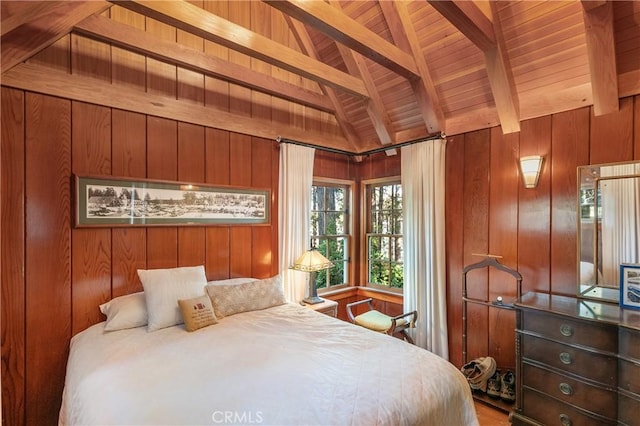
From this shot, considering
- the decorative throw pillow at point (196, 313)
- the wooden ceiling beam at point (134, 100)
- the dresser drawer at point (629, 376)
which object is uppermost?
the wooden ceiling beam at point (134, 100)

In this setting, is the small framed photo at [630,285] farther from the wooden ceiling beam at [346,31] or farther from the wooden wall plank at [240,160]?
the wooden wall plank at [240,160]

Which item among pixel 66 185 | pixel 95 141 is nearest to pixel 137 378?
pixel 66 185

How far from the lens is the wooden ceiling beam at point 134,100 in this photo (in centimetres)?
212

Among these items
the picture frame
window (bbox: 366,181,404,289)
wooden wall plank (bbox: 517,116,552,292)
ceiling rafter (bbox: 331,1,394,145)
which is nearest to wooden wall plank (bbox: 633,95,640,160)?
wooden wall plank (bbox: 517,116,552,292)

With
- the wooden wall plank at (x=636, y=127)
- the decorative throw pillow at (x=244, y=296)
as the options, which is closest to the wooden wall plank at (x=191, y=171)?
the decorative throw pillow at (x=244, y=296)

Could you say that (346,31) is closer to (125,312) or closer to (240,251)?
(240,251)

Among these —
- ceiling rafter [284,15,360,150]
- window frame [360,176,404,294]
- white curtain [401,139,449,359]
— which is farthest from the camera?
window frame [360,176,404,294]

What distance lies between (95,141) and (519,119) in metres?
3.34

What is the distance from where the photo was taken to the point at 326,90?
360cm

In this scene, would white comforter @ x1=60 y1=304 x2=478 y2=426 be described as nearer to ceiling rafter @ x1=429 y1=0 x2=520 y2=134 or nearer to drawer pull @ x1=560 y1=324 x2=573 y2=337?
drawer pull @ x1=560 y1=324 x2=573 y2=337

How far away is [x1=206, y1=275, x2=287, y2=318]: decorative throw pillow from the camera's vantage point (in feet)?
8.14

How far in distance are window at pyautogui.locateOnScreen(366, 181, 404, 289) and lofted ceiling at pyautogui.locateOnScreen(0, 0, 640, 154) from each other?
0.70 metres

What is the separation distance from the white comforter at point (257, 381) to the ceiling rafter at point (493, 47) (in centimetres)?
205

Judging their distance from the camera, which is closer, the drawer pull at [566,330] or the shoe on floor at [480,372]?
the drawer pull at [566,330]
